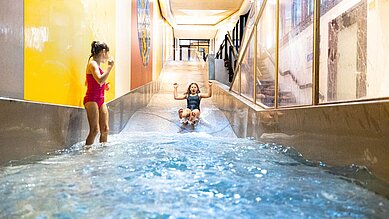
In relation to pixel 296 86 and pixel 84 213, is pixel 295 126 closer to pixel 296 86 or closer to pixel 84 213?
pixel 296 86

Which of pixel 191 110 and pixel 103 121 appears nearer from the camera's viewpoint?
pixel 103 121

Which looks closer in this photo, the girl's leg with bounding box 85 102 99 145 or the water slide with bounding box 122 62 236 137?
the girl's leg with bounding box 85 102 99 145

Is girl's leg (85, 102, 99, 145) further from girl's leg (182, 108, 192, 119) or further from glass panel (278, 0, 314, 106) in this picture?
girl's leg (182, 108, 192, 119)

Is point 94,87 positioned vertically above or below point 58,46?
below

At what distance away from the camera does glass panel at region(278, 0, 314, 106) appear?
3171 mm

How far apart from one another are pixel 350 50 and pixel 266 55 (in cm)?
204

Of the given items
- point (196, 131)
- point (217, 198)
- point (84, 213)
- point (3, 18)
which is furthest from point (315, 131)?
point (196, 131)

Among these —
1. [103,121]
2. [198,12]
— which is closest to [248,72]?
[103,121]

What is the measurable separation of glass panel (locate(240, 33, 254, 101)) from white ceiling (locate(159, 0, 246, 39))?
28.7 feet

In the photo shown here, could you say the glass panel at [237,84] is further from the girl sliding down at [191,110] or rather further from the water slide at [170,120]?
the girl sliding down at [191,110]

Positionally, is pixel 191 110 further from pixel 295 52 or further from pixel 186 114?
pixel 295 52

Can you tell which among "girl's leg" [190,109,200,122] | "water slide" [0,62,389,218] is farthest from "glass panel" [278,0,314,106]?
"girl's leg" [190,109,200,122]

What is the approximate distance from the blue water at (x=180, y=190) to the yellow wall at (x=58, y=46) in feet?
2.10

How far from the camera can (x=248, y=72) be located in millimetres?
5922
